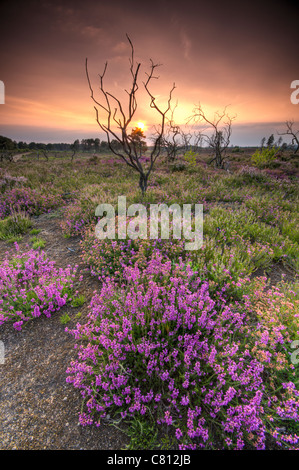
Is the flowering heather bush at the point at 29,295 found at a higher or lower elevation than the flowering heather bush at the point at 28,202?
lower

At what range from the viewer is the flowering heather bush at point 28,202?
8.54 m

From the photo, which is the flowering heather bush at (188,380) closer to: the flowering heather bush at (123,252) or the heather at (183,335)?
the heather at (183,335)

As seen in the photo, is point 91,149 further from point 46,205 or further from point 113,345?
point 113,345

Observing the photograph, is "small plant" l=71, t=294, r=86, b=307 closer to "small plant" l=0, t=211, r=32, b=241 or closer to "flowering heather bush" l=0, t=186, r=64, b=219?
"small plant" l=0, t=211, r=32, b=241

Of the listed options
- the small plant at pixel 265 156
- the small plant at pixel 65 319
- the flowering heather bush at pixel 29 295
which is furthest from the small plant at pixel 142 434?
the small plant at pixel 265 156

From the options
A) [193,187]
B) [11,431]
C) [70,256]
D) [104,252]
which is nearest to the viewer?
[11,431]

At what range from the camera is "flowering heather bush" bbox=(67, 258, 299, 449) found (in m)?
1.91

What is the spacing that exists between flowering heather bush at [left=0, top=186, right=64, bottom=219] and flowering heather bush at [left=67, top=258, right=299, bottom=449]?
7.62 metres

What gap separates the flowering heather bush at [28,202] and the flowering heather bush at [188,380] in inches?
300

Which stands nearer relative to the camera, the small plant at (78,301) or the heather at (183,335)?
the heather at (183,335)

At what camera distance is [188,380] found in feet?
6.99
